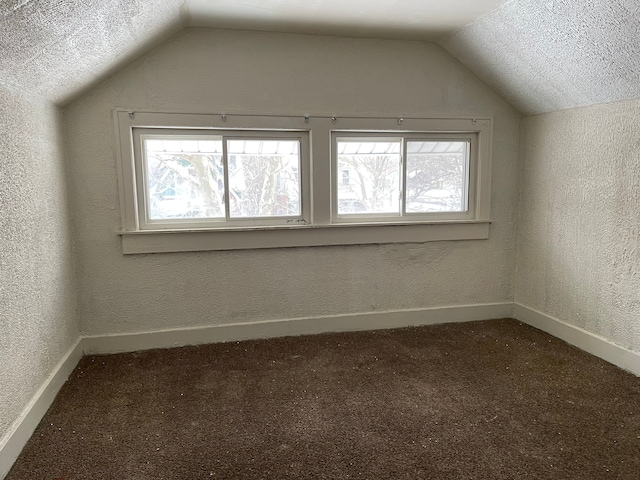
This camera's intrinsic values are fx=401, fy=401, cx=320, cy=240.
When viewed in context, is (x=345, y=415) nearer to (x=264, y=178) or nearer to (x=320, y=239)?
(x=320, y=239)

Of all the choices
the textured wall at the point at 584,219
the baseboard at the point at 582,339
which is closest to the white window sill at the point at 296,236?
the textured wall at the point at 584,219

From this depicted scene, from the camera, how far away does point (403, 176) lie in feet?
9.91

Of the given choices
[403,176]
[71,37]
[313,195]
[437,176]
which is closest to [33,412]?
[71,37]

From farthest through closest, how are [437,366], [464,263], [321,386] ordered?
[464,263], [437,366], [321,386]

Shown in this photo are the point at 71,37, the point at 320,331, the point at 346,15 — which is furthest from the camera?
the point at 320,331

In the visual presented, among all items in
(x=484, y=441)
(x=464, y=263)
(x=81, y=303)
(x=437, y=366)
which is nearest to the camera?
(x=484, y=441)

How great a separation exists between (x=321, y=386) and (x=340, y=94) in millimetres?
1936

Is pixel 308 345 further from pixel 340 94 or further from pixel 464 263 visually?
pixel 340 94

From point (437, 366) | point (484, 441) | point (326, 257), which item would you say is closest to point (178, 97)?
point (326, 257)

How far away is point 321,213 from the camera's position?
2.89 metres

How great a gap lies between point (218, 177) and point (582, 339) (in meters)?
2.68

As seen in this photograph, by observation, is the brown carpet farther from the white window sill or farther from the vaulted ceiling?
the vaulted ceiling

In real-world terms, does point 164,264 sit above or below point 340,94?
below

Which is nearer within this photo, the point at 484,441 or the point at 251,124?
the point at 484,441
